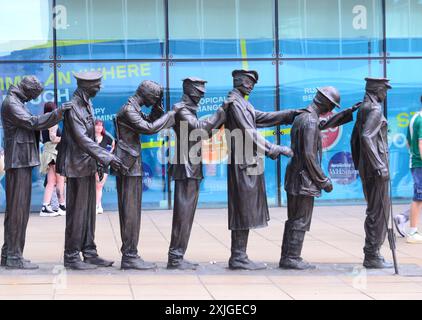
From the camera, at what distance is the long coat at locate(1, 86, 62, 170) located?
349 inches

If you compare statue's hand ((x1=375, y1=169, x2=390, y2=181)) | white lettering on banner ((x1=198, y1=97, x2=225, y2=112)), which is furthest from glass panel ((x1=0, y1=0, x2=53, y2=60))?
statue's hand ((x1=375, y1=169, x2=390, y2=181))

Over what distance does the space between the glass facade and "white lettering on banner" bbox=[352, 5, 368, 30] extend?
19 millimetres

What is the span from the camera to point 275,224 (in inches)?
532

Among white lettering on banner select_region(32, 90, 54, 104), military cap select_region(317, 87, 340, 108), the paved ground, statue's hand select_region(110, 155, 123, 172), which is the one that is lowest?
the paved ground

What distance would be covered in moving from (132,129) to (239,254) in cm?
172

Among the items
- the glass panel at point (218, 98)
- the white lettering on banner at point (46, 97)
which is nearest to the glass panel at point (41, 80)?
the white lettering on banner at point (46, 97)

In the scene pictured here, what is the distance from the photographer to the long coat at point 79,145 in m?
8.79

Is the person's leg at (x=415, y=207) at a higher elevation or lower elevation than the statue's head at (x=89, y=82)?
lower

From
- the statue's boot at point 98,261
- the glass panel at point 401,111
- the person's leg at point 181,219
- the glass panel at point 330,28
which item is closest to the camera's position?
the person's leg at point 181,219

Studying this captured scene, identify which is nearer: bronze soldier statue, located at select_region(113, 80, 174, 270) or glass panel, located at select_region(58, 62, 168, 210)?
bronze soldier statue, located at select_region(113, 80, 174, 270)

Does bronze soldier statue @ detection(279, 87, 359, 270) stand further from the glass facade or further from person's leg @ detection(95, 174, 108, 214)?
the glass facade

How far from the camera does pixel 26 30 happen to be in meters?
15.4

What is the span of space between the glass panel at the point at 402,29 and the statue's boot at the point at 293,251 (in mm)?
7839

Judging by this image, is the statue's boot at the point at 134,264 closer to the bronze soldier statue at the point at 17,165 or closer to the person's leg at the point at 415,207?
the bronze soldier statue at the point at 17,165
